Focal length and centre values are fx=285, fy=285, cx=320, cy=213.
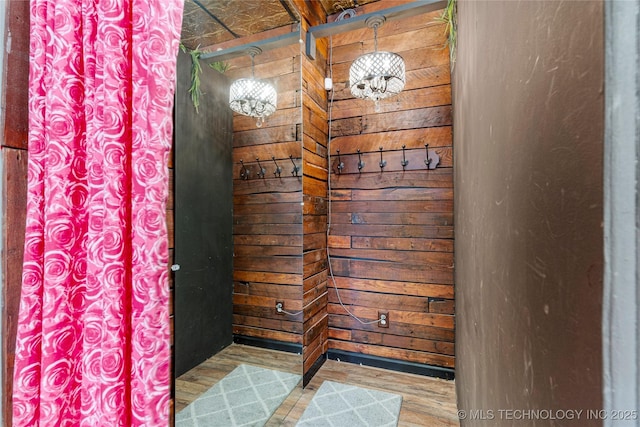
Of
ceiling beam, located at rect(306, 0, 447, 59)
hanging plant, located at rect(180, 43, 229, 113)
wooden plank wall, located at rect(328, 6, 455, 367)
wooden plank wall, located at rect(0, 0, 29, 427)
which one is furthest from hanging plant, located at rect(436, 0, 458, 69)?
wooden plank wall, located at rect(0, 0, 29, 427)

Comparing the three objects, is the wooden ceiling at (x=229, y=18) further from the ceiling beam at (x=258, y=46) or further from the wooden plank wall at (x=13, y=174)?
the wooden plank wall at (x=13, y=174)

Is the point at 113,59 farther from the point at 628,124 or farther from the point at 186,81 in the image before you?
the point at 628,124

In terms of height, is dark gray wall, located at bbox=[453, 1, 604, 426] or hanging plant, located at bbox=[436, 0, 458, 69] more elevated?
hanging plant, located at bbox=[436, 0, 458, 69]

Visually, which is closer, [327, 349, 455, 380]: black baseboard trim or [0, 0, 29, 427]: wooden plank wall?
[0, 0, 29, 427]: wooden plank wall

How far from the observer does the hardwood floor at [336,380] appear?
154 cm

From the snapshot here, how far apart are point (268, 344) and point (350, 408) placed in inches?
26.7

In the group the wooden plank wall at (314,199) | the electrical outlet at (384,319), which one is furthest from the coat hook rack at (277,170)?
the electrical outlet at (384,319)

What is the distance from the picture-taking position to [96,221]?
78cm

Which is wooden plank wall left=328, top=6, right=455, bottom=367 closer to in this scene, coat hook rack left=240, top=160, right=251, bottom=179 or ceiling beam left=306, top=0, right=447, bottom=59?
ceiling beam left=306, top=0, right=447, bottom=59

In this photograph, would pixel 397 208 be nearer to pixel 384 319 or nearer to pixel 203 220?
pixel 384 319

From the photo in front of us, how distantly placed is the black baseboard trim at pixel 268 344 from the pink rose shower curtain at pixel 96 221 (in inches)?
43.4

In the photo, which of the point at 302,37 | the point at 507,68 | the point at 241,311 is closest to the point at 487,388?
the point at 507,68

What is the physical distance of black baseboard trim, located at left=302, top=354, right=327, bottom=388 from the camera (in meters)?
2.09

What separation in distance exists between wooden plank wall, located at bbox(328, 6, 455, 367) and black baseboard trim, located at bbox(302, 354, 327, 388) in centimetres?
17
